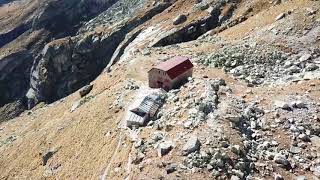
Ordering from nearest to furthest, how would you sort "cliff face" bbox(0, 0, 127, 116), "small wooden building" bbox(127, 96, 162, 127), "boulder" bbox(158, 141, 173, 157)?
"boulder" bbox(158, 141, 173, 157)
"small wooden building" bbox(127, 96, 162, 127)
"cliff face" bbox(0, 0, 127, 116)

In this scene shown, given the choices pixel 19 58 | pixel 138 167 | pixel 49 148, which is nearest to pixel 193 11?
pixel 49 148

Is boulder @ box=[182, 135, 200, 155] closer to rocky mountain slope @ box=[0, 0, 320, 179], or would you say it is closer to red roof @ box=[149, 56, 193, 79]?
rocky mountain slope @ box=[0, 0, 320, 179]

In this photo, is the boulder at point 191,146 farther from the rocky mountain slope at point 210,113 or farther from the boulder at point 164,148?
the boulder at point 164,148

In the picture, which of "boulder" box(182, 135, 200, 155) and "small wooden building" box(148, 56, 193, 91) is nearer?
"boulder" box(182, 135, 200, 155)

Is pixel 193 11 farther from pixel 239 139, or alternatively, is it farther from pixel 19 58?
pixel 19 58

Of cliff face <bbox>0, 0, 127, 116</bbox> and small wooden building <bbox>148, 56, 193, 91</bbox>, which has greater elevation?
small wooden building <bbox>148, 56, 193, 91</bbox>

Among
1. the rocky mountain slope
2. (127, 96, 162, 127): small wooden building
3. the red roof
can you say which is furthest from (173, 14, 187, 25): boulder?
(127, 96, 162, 127): small wooden building

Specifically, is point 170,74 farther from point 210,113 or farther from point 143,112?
point 210,113

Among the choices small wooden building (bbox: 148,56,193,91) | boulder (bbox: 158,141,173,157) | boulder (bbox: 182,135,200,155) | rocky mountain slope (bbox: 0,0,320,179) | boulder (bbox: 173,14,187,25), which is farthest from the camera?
boulder (bbox: 173,14,187,25)

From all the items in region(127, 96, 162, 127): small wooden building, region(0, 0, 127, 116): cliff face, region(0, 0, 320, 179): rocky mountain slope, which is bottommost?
region(0, 0, 127, 116): cliff face
